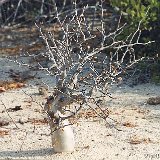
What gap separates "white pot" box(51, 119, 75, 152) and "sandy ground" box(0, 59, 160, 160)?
73 millimetres

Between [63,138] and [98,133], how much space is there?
2.59 feet

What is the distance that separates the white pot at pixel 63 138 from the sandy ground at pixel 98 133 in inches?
2.9

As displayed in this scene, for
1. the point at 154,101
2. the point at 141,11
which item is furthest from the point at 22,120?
the point at 141,11

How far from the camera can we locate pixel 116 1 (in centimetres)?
922

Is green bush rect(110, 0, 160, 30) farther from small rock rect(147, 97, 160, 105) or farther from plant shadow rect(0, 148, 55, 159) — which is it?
plant shadow rect(0, 148, 55, 159)

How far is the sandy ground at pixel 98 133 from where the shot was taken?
Answer: 6172mm

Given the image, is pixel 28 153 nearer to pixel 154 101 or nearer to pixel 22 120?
pixel 22 120

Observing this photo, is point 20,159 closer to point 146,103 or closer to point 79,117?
point 79,117

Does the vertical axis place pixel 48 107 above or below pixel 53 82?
above

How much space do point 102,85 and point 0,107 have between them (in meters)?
2.23

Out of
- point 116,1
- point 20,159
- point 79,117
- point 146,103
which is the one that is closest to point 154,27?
point 116,1

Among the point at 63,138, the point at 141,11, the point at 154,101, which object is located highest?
the point at 141,11

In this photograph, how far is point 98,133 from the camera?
678 centimetres

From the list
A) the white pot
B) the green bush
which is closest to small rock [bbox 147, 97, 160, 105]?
the green bush
